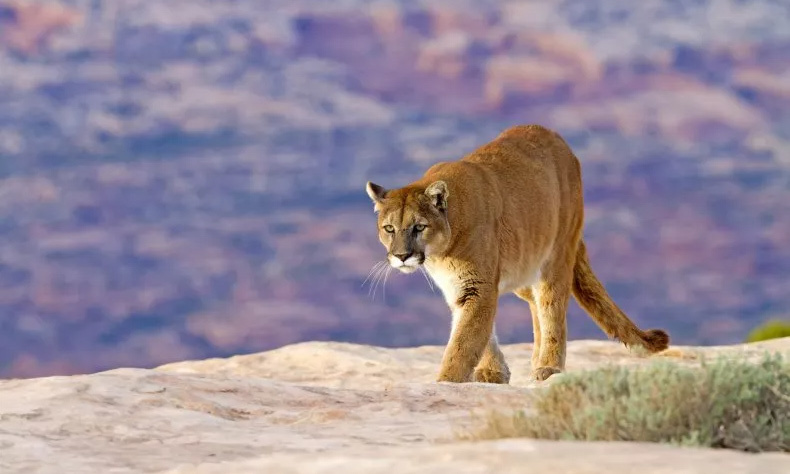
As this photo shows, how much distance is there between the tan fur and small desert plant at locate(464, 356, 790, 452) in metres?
4.19

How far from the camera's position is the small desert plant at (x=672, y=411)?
5.51 meters

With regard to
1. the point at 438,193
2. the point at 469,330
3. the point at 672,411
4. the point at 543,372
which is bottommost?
the point at 672,411

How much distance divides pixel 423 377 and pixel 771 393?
24.6 feet

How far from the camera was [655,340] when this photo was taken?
12.5 metres

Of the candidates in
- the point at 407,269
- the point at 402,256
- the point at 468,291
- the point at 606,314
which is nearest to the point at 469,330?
the point at 468,291

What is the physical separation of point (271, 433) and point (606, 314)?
252 inches

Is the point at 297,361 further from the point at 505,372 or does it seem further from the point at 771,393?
the point at 771,393

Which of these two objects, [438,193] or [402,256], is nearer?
[402,256]

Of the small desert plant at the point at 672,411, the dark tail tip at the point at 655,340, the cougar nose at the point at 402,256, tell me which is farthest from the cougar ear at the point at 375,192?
the small desert plant at the point at 672,411

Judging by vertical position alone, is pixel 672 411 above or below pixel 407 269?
below

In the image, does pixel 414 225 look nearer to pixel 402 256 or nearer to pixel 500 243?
pixel 402 256

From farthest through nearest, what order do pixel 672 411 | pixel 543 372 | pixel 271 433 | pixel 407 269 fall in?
pixel 543 372 → pixel 407 269 → pixel 271 433 → pixel 672 411

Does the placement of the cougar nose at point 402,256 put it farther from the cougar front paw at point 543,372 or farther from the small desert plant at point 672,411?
the small desert plant at point 672,411

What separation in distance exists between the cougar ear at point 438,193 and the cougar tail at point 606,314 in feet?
9.86
